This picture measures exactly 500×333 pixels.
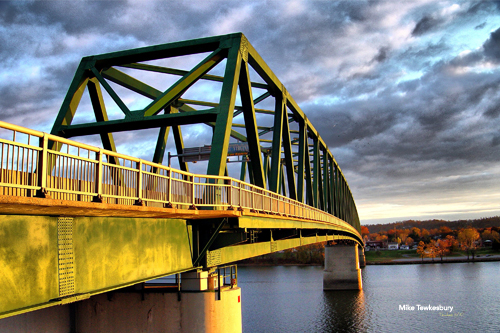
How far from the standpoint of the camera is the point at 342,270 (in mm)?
73938

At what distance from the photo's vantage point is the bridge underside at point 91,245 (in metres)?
7.57

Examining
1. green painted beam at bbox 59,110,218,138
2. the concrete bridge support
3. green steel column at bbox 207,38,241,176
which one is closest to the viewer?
the concrete bridge support

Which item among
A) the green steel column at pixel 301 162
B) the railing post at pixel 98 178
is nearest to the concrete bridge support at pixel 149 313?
the railing post at pixel 98 178

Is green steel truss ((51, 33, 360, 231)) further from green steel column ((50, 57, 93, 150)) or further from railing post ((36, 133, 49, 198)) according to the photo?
railing post ((36, 133, 49, 198))

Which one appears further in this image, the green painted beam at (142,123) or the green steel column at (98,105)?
the green steel column at (98,105)

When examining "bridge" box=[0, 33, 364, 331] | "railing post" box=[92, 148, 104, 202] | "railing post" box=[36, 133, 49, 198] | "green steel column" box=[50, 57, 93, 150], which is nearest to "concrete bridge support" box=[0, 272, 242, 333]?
"bridge" box=[0, 33, 364, 331]

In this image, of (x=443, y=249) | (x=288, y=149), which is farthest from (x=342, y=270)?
(x=443, y=249)

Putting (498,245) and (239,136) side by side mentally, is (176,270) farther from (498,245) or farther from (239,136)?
(498,245)

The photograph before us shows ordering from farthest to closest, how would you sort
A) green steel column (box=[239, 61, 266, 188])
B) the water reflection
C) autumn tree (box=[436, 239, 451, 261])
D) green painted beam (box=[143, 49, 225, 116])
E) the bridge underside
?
autumn tree (box=[436, 239, 451, 261]) → the water reflection → green steel column (box=[239, 61, 266, 188]) → green painted beam (box=[143, 49, 225, 116]) → the bridge underside

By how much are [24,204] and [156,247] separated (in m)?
5.30

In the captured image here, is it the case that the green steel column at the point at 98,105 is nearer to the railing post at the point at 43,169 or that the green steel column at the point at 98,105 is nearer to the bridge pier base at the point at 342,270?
the railing post at the point at 43,169

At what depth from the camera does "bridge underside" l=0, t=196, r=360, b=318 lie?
7570mm

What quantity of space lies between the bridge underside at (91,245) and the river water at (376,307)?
2958 cm

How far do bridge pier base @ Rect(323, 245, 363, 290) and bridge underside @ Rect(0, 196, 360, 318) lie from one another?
62.1 meters
